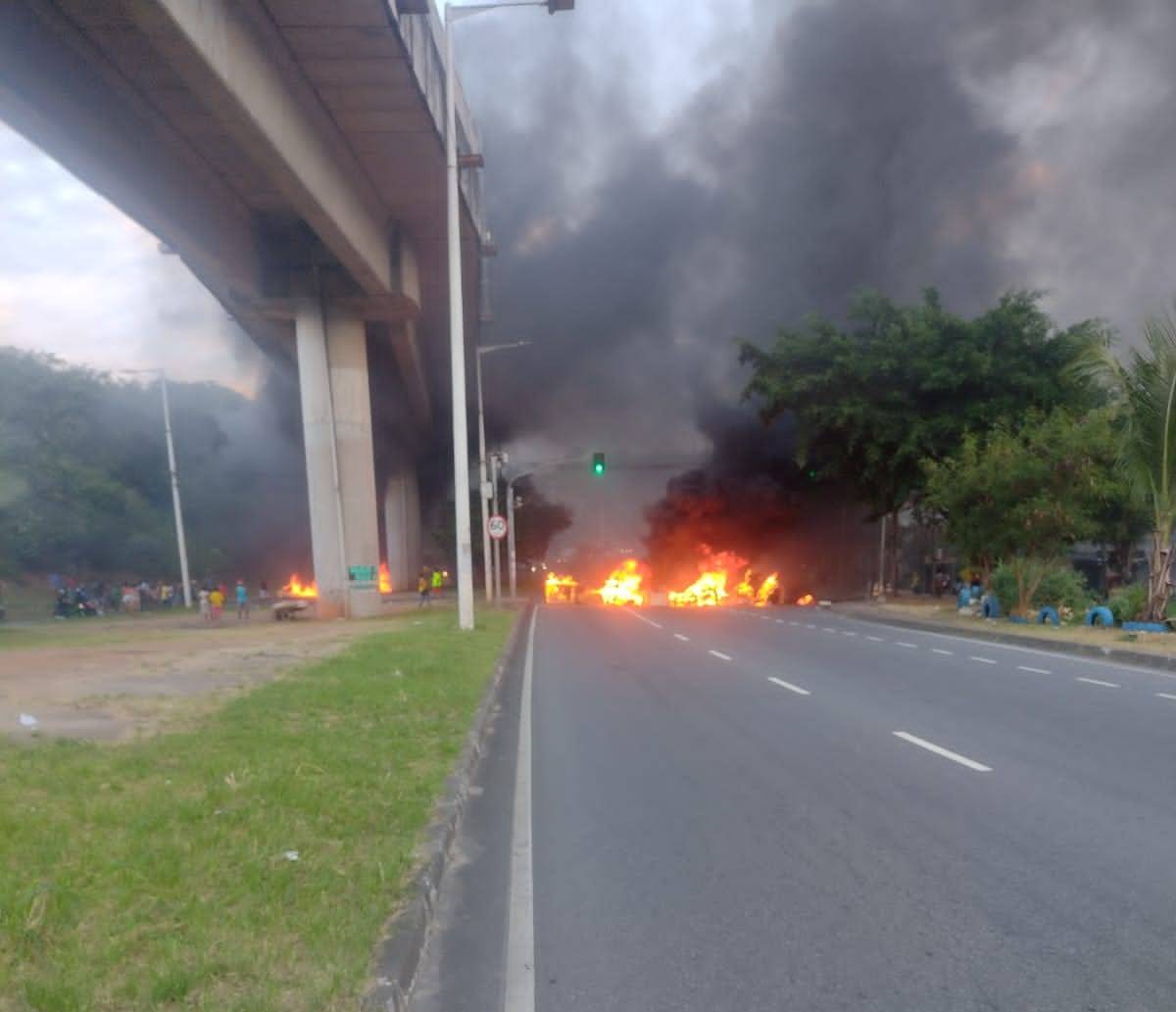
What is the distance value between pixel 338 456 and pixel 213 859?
2769cm

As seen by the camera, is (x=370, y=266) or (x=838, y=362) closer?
(x=370, y=266)

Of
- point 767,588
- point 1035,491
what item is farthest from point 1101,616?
point 767,588

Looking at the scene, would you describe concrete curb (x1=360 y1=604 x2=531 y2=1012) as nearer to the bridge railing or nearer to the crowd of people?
the bridge railing

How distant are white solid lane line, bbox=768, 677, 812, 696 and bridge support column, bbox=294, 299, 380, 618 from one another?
64.1 ft

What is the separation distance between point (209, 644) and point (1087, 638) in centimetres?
1820

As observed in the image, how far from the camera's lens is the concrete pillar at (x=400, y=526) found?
206ft

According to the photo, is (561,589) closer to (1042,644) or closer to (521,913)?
(1042,644)

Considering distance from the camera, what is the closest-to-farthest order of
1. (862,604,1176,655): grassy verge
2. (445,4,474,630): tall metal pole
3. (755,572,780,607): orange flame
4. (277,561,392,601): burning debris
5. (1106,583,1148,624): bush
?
(862,604,1176,655): grassy verge → (445,4,474,630): tall metal pole → (1106,583,1148,624): bush → (277,561,392,601): burning debris → (755,572,780,607): orange flame

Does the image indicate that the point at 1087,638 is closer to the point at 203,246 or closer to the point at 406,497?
the point at 203,246

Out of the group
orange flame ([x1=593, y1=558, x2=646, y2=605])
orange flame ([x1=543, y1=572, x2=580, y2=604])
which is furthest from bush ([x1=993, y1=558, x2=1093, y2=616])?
orange flame ([x1=543, y1=572, x2=580, y2=604])

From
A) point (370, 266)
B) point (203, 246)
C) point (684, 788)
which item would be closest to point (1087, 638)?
point (684, 788)

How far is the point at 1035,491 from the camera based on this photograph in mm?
28453

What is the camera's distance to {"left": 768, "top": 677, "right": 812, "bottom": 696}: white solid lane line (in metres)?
14.4

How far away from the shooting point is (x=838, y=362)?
1673 inches
